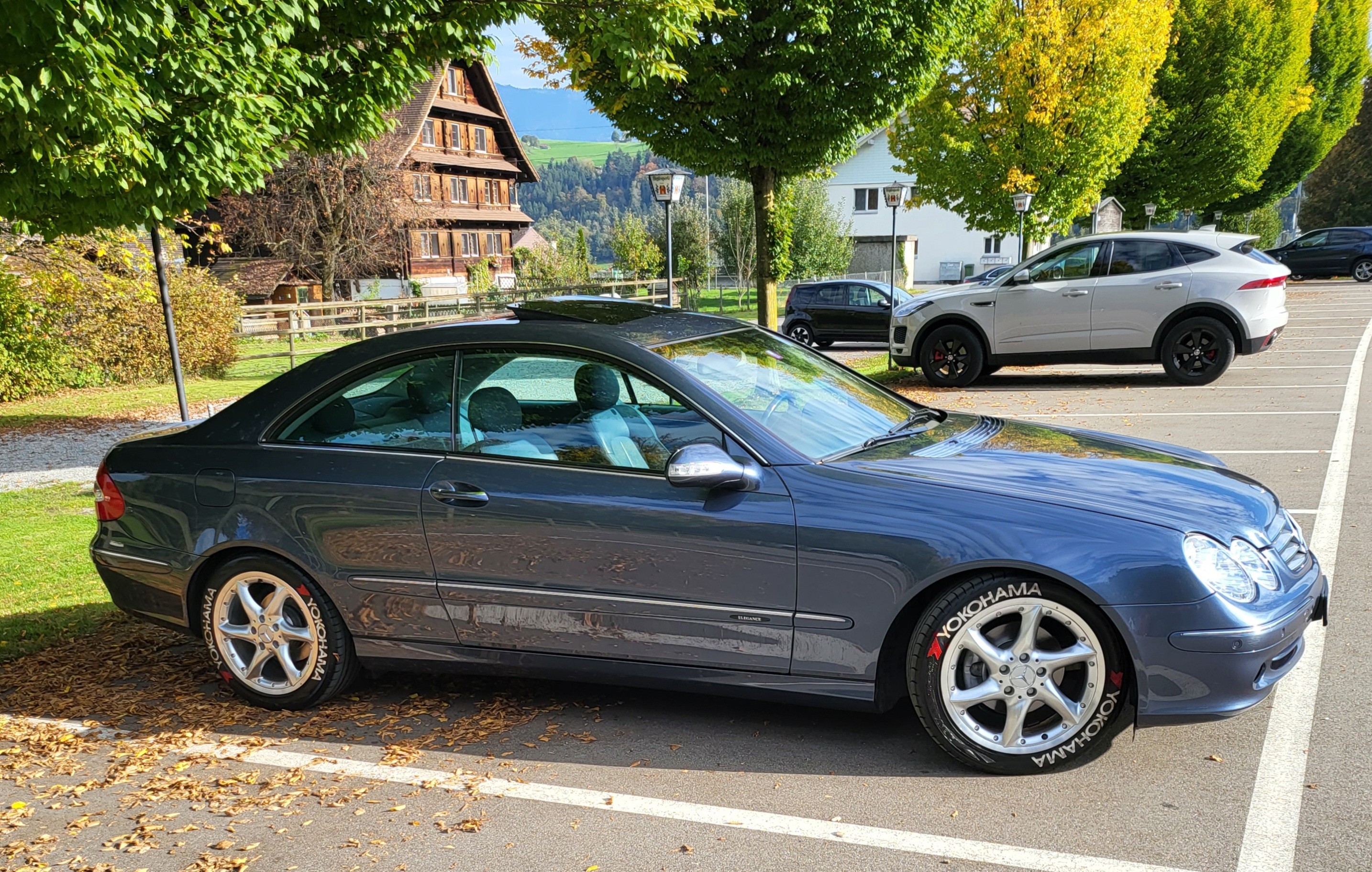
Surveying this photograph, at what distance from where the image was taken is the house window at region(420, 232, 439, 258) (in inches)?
2146

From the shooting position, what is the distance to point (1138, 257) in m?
13.8

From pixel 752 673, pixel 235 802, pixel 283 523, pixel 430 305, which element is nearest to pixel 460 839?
pixel 235 802

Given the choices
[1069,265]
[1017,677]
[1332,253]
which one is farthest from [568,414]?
[1332,253]

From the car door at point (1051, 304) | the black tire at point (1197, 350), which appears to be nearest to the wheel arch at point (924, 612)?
the car door at point (1051, 304)

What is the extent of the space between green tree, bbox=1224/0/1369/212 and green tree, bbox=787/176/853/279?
1651cm

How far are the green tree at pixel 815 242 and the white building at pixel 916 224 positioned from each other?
28.0 feet

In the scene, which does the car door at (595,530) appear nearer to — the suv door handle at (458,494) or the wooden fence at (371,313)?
the suv door handle at (458,494)

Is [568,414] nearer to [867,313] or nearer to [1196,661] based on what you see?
[1196,661]

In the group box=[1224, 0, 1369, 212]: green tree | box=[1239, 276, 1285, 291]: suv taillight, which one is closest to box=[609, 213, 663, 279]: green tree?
box=[1224, 0, 1369, 212]: green tree

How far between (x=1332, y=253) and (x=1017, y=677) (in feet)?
135

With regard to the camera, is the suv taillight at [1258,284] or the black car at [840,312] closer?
the suv taillight at [1258,284]

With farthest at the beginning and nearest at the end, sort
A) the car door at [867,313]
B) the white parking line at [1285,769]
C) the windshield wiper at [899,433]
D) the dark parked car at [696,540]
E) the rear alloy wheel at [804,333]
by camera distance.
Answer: the rear alloy wheel at [804,333]
the car door at [867,313]
the windshield wiper at [899,433]
the dark parked car at [696,540]
the white parking line at [1285,769]

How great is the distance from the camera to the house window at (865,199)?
60531 mm

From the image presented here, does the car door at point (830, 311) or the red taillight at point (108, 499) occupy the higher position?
the red taillight at point (108, 499)
